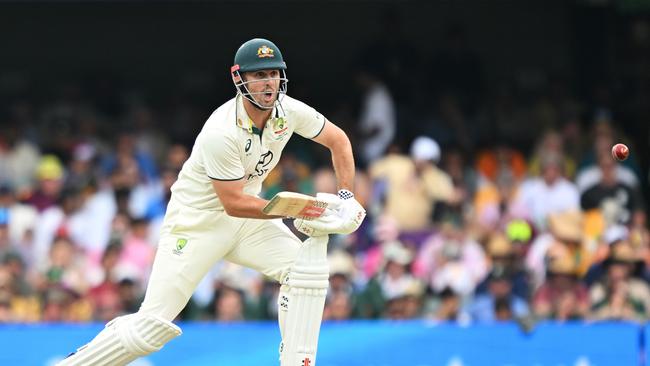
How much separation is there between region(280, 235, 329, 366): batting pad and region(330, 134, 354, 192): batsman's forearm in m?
0.57

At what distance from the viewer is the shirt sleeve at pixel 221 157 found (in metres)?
6.87

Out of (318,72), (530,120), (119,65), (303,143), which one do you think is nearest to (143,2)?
(119,65)

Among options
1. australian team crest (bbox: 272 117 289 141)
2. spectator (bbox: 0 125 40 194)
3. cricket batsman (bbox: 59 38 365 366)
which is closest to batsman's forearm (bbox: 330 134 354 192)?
cricket batsman (bbox: 59 38 365 366)

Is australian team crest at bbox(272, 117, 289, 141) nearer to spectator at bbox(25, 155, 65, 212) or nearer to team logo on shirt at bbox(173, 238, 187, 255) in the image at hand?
team logo on shirt at bbox(173, 238, 187, 255)

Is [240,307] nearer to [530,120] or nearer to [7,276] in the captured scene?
[7,276]

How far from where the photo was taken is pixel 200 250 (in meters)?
7.19

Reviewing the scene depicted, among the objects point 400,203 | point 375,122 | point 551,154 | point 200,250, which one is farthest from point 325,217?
point 375,122

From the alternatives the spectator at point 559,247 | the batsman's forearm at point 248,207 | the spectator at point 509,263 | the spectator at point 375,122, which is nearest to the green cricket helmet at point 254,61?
the batsman's forearm at point 248,207

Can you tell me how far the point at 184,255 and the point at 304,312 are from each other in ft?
2.42

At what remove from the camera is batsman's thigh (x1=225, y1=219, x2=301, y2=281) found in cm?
725

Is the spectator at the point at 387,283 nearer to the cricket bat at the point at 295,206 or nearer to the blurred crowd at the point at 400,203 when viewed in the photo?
the blurred crowd at the point at 400,203

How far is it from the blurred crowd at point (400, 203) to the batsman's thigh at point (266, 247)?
10.6 ft

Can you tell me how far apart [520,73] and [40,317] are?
240 inches

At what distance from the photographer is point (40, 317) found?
10688 mm
